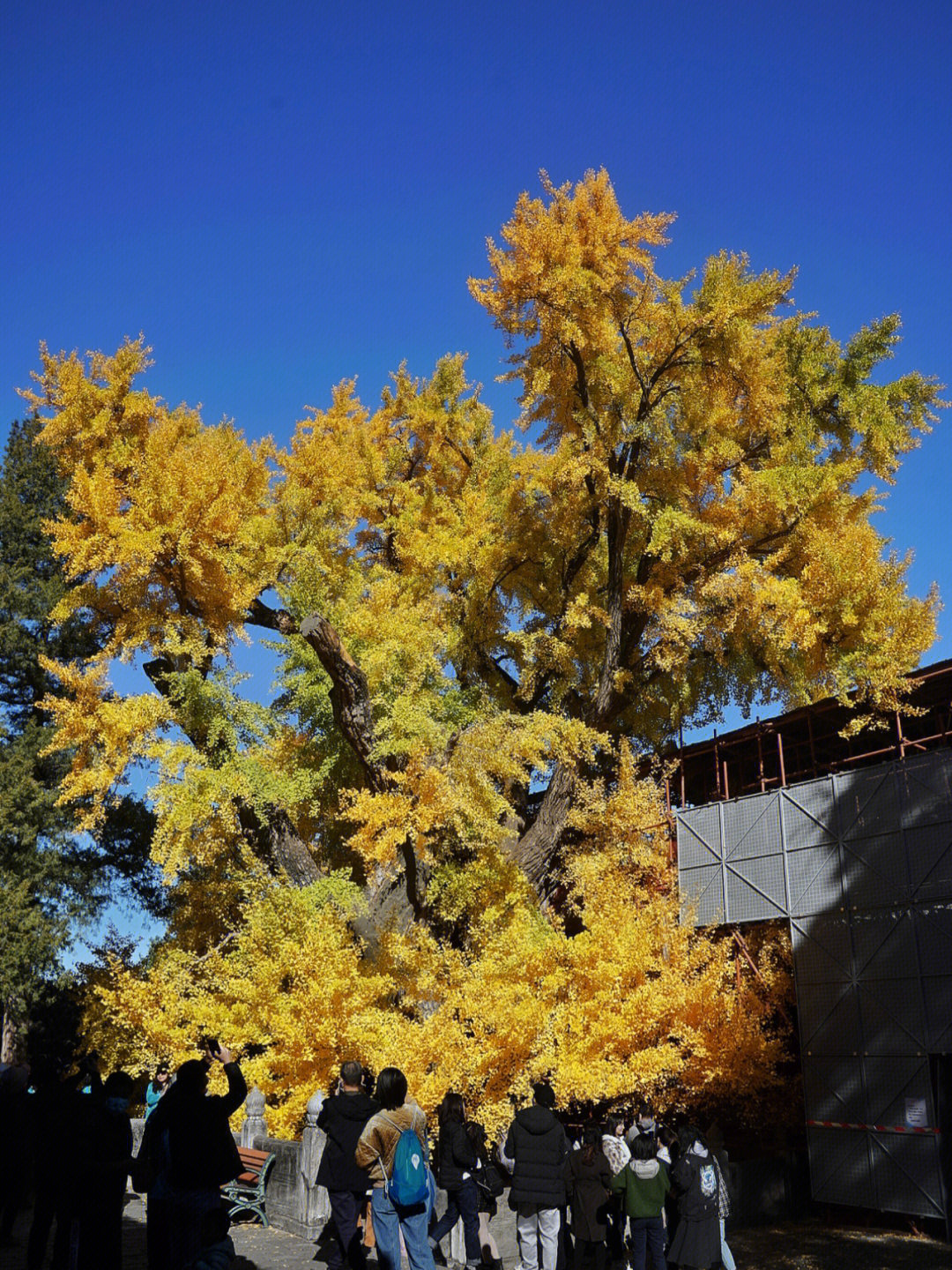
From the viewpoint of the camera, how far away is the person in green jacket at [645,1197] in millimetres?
7824

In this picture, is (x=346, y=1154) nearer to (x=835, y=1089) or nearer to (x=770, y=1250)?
(x=770, y=1250)

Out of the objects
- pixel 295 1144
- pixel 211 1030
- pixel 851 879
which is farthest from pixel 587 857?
pixel 295 1144

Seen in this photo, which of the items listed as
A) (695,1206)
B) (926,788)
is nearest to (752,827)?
(926,788)

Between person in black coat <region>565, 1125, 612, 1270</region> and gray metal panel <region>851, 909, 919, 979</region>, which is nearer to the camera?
person in black coat <region>565, 1125, 612, 1270</region>

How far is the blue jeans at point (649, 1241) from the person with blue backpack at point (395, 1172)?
97.5 inches

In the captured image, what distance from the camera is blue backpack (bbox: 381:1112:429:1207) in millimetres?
6031

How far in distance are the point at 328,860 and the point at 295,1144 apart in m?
9.96

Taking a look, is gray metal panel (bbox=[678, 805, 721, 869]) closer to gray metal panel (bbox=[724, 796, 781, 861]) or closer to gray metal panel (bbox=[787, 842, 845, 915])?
gray metal panel (bbox=[724, 796, 781, 861])

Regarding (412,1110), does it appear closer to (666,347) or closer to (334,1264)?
(334,1264)

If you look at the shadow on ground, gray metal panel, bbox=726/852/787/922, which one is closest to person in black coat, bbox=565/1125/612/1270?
the shadow on ground

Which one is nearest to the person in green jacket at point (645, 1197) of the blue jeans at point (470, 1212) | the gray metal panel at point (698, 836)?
the blue jeans at point (470, 1212)

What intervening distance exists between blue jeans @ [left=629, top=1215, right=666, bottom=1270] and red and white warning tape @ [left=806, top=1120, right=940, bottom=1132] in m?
6.73

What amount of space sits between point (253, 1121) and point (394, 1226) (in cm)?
633

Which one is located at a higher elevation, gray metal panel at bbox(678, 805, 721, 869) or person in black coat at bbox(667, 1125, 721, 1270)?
gray metal panel at bbox(678, 805, 721, 869)
